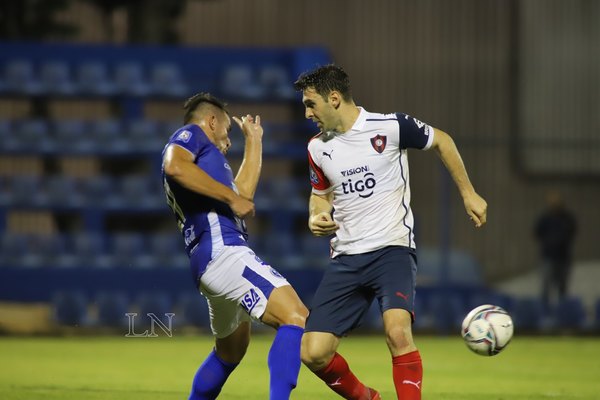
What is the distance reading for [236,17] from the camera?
75.0ft

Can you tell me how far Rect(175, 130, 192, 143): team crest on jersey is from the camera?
6234 mm

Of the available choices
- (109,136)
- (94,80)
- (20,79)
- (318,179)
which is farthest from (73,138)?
(318,179)

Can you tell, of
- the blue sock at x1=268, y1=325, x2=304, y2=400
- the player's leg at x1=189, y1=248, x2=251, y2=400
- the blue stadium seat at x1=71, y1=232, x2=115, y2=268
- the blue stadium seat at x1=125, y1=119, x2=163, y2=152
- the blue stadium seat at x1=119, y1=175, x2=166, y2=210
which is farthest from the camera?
the blue stadium seat at x1=125, y1=119, x2=163, y2=152

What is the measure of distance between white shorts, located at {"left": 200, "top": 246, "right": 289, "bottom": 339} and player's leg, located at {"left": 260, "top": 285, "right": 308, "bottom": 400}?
0.18 ft

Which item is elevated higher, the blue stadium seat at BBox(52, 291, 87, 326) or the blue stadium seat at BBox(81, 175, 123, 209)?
the blue stadium seat at BBox(81, 175, 123, 209)

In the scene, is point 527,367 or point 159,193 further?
point 159,193

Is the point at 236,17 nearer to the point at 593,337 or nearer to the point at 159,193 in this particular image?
the point at 159,193

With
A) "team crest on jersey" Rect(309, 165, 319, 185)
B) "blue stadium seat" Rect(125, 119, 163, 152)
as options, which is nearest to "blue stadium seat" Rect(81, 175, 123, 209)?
"blue stadium seat" Rect(125, 119, 163, 152)

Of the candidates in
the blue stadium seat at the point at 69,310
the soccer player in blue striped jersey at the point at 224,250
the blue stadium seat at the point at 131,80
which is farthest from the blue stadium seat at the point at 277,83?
the soccer player in blue striped jersey at the point at 224,250

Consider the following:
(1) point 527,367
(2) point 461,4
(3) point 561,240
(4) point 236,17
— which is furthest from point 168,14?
(1) point 527,367

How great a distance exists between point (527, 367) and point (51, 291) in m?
7.33

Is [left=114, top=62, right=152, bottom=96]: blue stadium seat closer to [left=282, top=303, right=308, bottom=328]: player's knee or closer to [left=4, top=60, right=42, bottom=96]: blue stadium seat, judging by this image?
[left=4, top=60, right=42, bottom=96]: blue stadium seat

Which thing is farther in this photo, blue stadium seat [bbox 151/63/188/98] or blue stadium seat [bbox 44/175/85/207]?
blue stadium seat [bbox 151/63/188/98]

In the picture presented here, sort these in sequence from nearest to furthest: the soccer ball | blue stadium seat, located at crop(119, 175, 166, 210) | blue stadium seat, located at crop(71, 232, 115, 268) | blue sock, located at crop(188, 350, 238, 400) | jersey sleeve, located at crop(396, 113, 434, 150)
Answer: blue sock, located at crop(188, 350, 238, 400)
jersey sleeve, located at crop(396, 113, 434, 150)
the soccer ball
blue stadium seat, located at crop(71, 232, 115, 268)
blue stadium seat, located at crop(119, 175, 166, 210)
